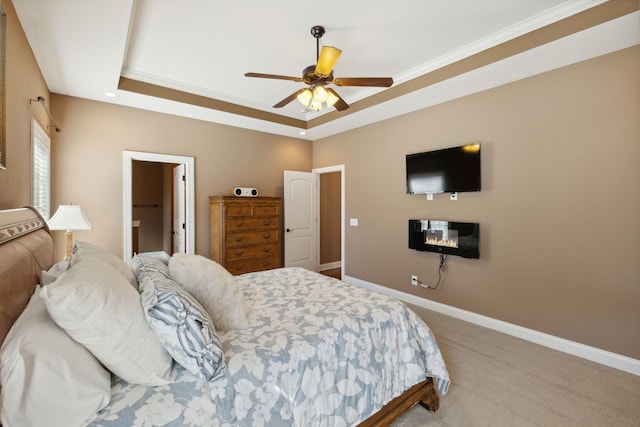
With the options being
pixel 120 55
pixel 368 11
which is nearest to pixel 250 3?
pixel 368 11

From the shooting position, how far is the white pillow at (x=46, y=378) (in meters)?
0.76

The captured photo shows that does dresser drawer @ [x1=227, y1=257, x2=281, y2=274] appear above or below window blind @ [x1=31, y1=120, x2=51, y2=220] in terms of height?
below

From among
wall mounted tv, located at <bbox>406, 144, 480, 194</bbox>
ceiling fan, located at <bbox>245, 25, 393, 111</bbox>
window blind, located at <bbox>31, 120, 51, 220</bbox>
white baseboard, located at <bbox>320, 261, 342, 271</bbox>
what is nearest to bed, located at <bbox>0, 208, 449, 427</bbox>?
window blind, located at <bbox>31, 120, 51, 220</bbox>

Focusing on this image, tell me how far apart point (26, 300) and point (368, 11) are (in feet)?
9.18

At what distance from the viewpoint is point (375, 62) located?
3.11 metres

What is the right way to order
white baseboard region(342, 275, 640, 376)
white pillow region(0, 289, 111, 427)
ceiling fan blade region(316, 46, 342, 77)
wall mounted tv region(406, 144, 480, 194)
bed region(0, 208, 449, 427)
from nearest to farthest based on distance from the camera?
white pillow region(0, 289, 111, 427)
bed region(0, 208, 449, 427)
ceiling fan blade region(316, 46, 342, 77)
white baseboard region(342, 275, 640, 376)
wall mounted tv region(406, 144, 480, 194)

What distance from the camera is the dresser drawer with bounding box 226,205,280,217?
13.3 ft

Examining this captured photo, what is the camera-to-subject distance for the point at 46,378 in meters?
0.82

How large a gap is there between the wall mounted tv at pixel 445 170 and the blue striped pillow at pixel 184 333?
3056 mm

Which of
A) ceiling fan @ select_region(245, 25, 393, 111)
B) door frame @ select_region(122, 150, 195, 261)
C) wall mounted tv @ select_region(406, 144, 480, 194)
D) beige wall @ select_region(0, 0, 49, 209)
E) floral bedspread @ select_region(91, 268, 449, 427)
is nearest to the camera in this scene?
floral bedspread @ select_region(91, 268, 449, 427)

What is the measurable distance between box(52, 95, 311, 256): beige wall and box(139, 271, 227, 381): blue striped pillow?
3.13m

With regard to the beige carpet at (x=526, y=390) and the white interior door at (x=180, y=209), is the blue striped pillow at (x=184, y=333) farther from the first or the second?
the white interior door at (x=180, y=209)

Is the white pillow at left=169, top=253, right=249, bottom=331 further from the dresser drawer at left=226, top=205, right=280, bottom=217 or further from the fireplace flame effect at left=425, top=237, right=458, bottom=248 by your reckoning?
the fireplace flame effect at left=425, top=237, right=458, bottom=248

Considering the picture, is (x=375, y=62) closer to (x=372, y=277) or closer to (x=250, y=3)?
(x=250, y=3)
